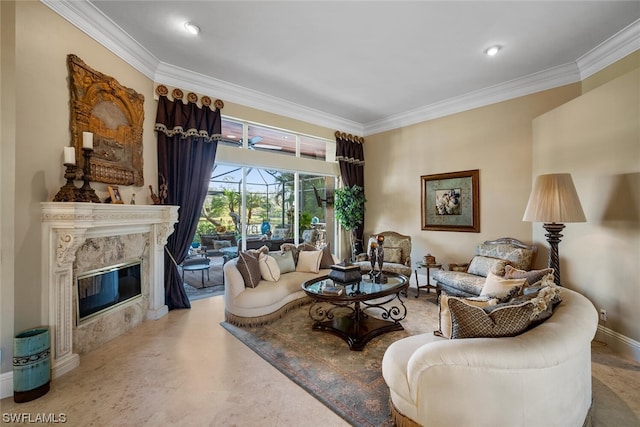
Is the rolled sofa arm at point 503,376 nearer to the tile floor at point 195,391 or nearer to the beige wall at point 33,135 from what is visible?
the tile floor at point 195,391

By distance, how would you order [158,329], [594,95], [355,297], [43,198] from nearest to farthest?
[43,198]
[355,297]
[594,95]
[158,329]

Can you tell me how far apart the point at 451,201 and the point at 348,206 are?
78.3 inches

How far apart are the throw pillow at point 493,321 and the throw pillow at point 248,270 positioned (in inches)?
106

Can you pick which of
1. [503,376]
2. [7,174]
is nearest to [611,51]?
[503,376]

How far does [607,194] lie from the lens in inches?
117

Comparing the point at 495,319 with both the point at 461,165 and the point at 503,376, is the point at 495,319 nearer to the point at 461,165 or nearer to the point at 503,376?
the point at 503,376

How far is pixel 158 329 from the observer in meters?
3.36

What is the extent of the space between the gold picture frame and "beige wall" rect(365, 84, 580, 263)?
185 inches

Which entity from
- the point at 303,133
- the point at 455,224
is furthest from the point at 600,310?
the point at 303,133

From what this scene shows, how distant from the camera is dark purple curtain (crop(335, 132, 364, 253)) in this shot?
6.06 meters

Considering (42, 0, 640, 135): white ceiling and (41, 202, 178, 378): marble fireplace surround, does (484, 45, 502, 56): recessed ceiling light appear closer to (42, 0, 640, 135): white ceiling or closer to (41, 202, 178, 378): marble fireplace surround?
(42, 0, 640, 135): white ceiling

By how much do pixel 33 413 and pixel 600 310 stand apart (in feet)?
17.3

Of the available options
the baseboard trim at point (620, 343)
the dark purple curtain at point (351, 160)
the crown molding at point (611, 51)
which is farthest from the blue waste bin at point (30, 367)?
the crown molding at point (611, 51)

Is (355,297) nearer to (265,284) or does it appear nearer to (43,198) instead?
(265,284)
